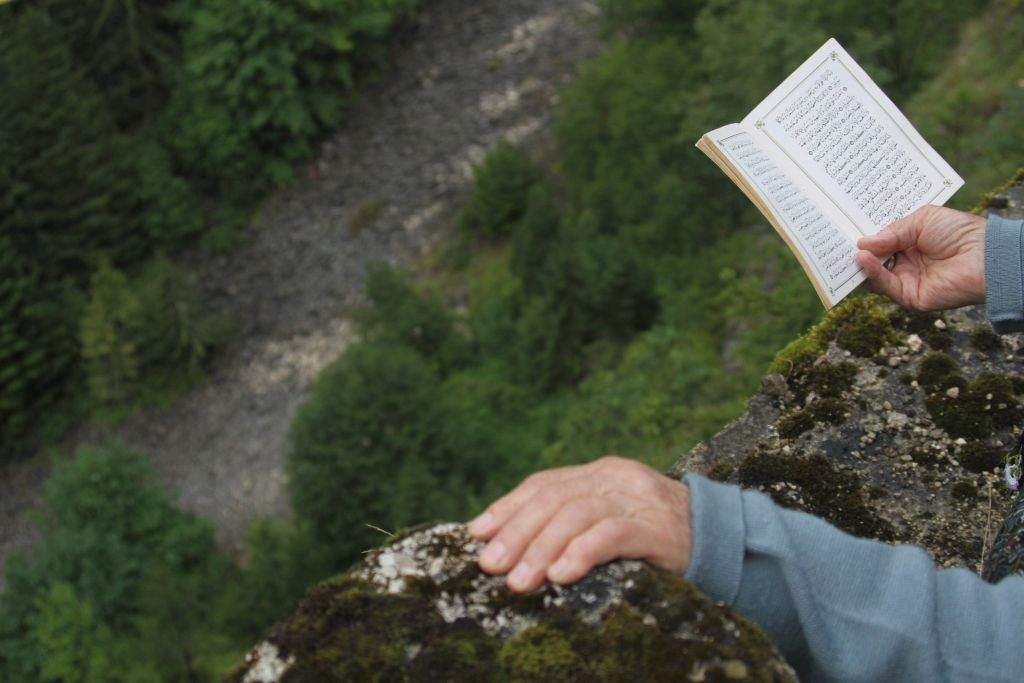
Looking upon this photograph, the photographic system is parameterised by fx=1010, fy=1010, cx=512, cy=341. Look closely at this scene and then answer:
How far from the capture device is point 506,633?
183 cm

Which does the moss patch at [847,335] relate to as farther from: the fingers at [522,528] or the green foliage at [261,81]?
the green foliage at [261,81]

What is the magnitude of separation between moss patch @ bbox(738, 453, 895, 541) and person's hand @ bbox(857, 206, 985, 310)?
0.60m

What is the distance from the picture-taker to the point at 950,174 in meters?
3.13

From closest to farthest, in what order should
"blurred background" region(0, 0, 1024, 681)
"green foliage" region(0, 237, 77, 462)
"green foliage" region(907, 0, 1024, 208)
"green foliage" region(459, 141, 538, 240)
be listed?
"green foliage" region(907, 0, 1024, 208)
"blurred background" region(0, 0, 1024, 681)
"green foliage" region(0, 237, 77, 462)
"green foliage" region(459, 141, 538, 240)

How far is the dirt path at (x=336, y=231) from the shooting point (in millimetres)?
19562

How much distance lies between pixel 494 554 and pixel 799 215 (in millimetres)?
1596

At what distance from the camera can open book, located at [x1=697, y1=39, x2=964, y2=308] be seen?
2.95 m

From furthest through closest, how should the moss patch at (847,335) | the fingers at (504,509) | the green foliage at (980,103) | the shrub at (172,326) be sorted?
the shrub at (172,326) < the green foliage at (980,103) < the moss patch at (847,335) < the fingers at (504,509)

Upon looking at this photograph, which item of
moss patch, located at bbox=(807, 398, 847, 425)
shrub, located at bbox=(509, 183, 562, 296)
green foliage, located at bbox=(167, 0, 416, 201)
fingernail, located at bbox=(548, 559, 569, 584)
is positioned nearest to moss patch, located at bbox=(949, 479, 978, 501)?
moss patch, located at bbox=(807, 398, 847, 425)

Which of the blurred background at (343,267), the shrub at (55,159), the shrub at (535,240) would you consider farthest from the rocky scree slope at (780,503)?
the shrub at (55,159)

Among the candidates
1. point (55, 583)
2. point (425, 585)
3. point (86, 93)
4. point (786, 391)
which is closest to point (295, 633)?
point (425, 585)

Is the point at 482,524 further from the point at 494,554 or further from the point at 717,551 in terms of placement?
the point at 717,551

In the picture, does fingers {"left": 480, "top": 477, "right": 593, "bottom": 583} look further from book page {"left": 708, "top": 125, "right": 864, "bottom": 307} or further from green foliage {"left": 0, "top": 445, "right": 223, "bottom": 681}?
green foliage {"left": 0, "top": 445, "right": 223, "bottom": 681}

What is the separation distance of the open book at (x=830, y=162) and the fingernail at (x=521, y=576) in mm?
1460
